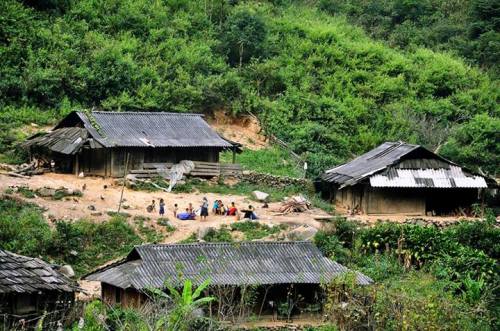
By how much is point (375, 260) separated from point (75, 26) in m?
23.2

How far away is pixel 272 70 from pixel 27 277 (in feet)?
98.8

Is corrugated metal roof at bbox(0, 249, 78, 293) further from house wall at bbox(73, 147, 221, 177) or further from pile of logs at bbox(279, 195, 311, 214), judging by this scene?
house wall at bbox(73, 147, 221, 177)

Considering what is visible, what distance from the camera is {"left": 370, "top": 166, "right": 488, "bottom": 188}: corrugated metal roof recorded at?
3441cm

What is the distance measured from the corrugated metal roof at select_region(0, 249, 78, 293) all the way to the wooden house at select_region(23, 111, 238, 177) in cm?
1434

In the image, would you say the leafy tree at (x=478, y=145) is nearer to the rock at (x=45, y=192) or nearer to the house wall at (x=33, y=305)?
the rock at (x=45, y=192)

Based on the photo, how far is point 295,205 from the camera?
33.7 metres

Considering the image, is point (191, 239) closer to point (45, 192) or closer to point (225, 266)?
point (225, 266)

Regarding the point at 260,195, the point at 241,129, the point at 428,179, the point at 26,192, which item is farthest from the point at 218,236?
the point at 241,129

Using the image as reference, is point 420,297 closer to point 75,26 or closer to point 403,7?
point 75,26

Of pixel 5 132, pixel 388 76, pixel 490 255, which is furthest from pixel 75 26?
pixel 490 255

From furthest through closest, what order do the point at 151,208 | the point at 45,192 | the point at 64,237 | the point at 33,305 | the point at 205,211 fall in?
1. the point at 205,211
2. the point at 151,208
3. the point at 45,192
4. the point at 64,237
5. the point at 33,305

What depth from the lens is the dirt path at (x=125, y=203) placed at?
2950 centimetres

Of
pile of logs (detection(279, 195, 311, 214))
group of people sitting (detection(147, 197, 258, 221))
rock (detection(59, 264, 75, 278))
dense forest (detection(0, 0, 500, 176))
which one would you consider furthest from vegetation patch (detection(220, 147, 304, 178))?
rock (detection(59, 264, 75, 278))

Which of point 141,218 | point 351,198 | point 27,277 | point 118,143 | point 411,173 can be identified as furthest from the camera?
point 351,198
